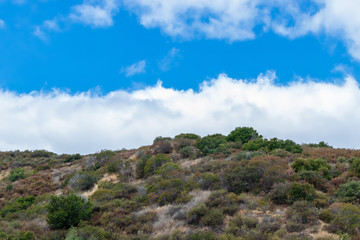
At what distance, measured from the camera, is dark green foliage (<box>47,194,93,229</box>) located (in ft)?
45.7

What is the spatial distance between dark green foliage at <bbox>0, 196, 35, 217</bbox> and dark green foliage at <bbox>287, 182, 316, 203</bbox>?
18.1m

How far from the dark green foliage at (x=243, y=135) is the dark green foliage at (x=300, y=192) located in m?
15.3

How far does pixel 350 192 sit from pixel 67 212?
13189 millimetres

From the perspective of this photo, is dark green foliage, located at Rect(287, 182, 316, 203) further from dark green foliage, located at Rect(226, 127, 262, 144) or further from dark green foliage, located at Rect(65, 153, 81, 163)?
dark green foliage, located at Rect(65, 153, 81, 163)

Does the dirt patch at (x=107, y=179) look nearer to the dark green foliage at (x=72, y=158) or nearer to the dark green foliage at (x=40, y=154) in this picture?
the dark green foliage at (x=72, y=158)

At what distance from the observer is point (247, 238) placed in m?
10.5

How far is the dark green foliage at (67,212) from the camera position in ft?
45.7

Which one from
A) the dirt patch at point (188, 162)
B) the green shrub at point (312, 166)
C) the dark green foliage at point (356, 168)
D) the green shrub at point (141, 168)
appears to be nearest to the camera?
the dark green foliage at point (356, 168)

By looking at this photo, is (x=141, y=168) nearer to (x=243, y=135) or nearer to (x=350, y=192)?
(x=243, y=135)

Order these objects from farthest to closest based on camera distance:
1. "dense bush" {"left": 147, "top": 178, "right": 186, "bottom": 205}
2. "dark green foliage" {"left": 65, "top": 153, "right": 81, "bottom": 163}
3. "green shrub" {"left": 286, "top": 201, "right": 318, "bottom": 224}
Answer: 1. "dark green foliage" {"left": 65, "top": 153, "right": 81, "bottom": 163}
2. "dense bush" {"left": 147, "top": 178, "right": 186, "bottom": 205}
3. "green shrub" {"left": 286, "top": 201, "right": 318, "bottom": 224}

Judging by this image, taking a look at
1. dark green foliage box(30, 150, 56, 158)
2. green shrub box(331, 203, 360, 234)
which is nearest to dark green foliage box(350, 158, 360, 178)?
green shrub box(331, 203, 360, 234)

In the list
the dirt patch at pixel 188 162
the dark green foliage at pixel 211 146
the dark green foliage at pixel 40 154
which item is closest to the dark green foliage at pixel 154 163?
the dirt patch at pixel 188 162

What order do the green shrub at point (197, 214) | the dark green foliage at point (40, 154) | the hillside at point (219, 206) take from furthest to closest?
A: the dark green foliage at point (40, 154)
the green shrub at point (197, 214)
the hillside at point (219, 206)

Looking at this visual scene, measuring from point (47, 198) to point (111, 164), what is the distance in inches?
244
